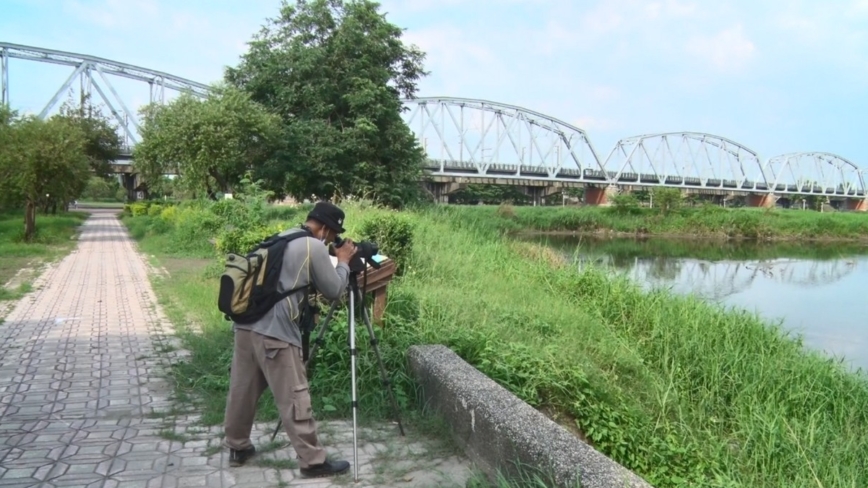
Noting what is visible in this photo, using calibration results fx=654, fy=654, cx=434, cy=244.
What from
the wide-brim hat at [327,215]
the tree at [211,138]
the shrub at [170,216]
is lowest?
the shrub at [170,216]

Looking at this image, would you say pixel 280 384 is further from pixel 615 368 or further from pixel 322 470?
pixel 615 368

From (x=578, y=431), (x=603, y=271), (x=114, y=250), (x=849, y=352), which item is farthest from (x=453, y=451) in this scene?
(x=114, y=250)

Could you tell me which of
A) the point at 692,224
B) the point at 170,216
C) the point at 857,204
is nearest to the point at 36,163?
the point at 170,216

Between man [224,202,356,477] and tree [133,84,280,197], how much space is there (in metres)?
18.7

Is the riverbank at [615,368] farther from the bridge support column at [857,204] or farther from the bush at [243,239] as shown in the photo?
the bridge support column at [857,204]

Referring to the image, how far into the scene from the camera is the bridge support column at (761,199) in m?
94.4

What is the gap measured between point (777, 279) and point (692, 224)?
23.8m

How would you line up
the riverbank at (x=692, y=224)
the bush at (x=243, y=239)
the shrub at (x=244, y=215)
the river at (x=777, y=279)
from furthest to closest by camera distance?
1. the riverbank at (x=692, y=224)
2. the shrub at (x=244, y=215)
3. the river at (x=777, y=279)
4. the bush at (x=243, y=239)

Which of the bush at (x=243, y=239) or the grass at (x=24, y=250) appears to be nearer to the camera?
the bush at (x=243, y=239)

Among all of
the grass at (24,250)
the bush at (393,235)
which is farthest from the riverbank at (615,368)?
the grass at (24,250)

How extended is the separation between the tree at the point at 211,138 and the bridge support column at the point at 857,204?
105768 mm

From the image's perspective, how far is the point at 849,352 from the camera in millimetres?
10656

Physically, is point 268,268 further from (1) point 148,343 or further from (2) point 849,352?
Answer: (2) point 849,352

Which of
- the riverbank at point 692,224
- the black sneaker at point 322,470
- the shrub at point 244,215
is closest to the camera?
the black sneaker at point 322,470
